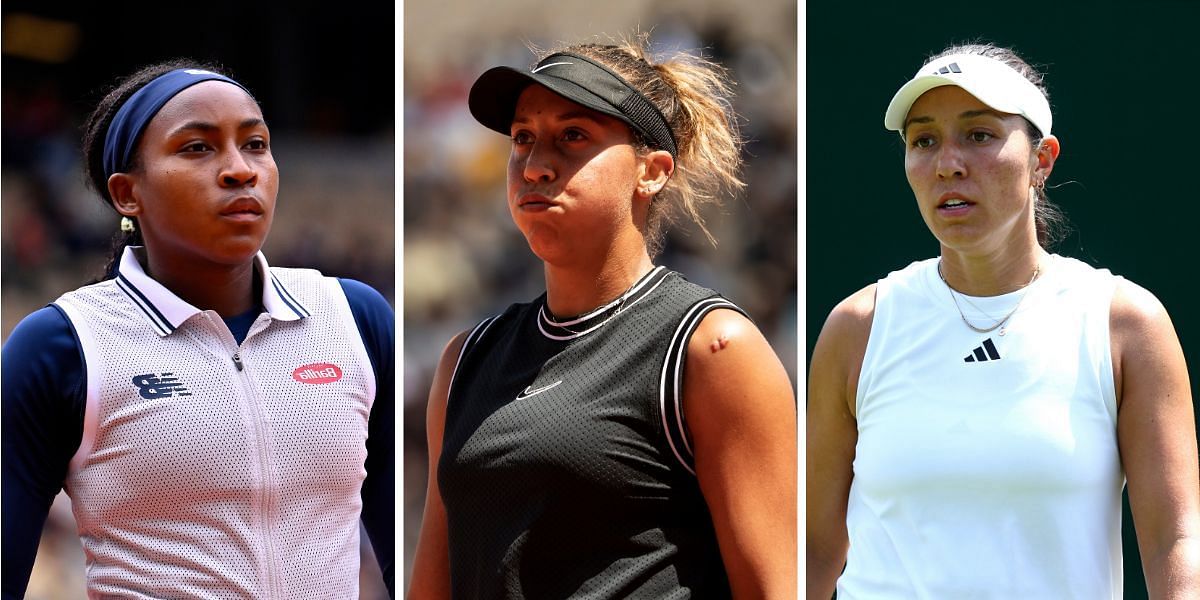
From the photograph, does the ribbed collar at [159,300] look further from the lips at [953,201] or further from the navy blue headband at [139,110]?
the lips at [953,201]

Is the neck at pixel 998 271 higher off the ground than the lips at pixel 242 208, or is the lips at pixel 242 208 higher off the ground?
the lips at pixel 242 208

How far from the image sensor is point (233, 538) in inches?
118

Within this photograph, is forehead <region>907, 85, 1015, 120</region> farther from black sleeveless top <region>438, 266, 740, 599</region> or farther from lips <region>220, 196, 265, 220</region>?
lips <region>220, 196, 265, 220</region>

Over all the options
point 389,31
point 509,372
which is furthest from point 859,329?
point 389,31

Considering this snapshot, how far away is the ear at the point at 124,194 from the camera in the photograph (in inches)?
125

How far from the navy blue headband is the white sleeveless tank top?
160 centimetres

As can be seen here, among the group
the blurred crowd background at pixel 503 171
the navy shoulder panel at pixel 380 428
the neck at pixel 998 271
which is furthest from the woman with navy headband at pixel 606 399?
the blurred crowd background at pixel 503 171

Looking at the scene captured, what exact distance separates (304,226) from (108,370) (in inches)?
171

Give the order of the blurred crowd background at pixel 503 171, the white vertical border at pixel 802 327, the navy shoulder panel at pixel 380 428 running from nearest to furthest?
1. the navy shoulder panel at pixel 380 428
2. the white vertical border at pixel 802 327
3. the blurred crowd background at pixel 503 171

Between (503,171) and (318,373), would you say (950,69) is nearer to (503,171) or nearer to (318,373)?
(318,373)

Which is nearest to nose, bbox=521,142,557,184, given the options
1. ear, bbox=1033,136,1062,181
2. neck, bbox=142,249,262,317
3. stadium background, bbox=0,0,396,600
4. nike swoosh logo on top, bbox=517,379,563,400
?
nike swoosh logo on top, bbox=517,379,563,400

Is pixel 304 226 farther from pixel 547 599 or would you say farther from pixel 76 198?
pixel 547 599

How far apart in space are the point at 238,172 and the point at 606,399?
90 cm

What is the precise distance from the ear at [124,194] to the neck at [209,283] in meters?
0.11
